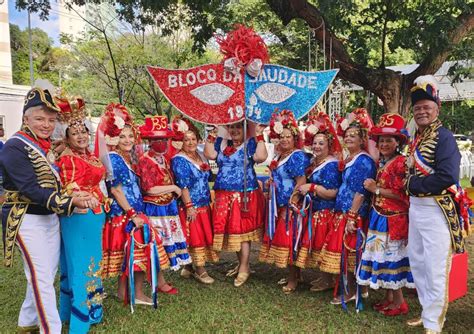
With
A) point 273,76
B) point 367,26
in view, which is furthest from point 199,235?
point 367,26

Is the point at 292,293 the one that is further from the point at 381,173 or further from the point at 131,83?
the point at 131,83

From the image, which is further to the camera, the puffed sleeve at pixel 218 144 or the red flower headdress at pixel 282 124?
the puffed sleeve at pixel 218 144

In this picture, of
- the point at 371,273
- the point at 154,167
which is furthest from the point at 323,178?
the point at 154,167

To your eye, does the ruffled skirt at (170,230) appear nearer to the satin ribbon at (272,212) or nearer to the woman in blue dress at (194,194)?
the woman in blue dress at (194,194)

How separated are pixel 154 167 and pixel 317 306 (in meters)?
2.13

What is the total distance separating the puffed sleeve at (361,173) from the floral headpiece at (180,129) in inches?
68.6

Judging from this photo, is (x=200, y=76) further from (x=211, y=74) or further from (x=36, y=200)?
(x=36, y=200)

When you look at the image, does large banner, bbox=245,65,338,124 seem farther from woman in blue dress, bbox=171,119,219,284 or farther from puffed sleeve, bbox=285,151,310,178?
woman in blue dress, bbox=171,119,219,284

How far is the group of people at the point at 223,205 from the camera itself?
115 inches

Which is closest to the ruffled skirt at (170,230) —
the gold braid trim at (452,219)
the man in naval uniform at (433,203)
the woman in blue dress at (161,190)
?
the woman in blue dress at (161,190)

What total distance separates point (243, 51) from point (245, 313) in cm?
264

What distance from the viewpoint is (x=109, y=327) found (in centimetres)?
355

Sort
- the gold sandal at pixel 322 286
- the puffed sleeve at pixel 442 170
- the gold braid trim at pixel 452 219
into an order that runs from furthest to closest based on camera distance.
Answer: the gold sandal at pixel 322 286, the gold braid trim at pixel 452 219, the puffed sleeve at pixel 442 170

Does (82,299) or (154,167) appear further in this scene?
(154,167)
